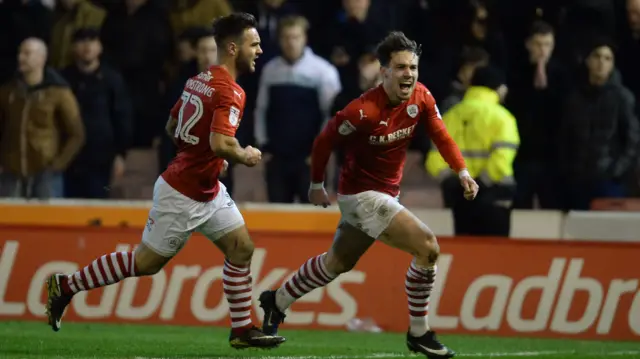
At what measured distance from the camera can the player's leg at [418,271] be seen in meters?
9.94

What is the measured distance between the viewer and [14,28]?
1641 cm

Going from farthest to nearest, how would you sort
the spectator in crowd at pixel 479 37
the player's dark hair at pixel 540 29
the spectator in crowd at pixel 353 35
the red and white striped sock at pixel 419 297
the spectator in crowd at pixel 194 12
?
the spectator in crowd at pixel 194 12 < the spectator in crowd at pixel 353 35 < the spectator in crowd at pixel 479 37 < the player's dark hair at pixel 540 29 < the red and white striped sock at pixel 419 297

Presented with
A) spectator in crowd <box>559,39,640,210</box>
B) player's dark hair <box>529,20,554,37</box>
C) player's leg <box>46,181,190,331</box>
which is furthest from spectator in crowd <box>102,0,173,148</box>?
player's leg <box>46,181,190,331</box>

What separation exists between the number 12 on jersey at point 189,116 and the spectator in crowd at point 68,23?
678cm

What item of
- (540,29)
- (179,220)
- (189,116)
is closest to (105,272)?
(179,220)

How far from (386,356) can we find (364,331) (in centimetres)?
283

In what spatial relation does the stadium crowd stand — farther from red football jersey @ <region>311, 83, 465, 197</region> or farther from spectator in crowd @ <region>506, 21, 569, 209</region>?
red football jersey @ <region>311, 83, 465, 197</region>

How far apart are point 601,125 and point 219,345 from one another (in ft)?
17.6

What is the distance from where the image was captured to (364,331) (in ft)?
43.4

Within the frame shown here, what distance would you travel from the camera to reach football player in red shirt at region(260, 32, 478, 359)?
32.9 ft

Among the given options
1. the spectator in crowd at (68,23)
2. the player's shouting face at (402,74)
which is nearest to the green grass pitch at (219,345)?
the player's shouting face at (402,74)

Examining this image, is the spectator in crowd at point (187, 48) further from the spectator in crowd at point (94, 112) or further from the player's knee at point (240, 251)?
the player's knee at point (240, 251)

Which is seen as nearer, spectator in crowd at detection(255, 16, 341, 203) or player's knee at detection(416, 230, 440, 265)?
player's knee at detection(416, 230, 440, 265)

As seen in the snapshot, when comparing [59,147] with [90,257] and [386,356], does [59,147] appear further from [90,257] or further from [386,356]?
[386,356]
